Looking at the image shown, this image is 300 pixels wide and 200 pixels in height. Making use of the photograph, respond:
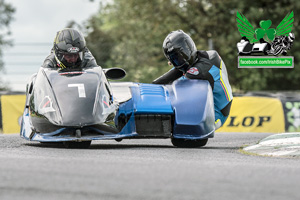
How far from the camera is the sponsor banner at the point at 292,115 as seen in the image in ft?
50.9

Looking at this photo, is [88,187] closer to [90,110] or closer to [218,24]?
[90,110]

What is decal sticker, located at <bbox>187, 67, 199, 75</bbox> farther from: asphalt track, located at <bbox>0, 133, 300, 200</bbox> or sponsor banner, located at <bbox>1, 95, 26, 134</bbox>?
sponsor banner, located at <bbox>1, 95, 26, 134</bbox>

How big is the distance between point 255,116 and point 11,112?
607cm

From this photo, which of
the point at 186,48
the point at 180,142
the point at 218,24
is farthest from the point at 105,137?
the point at 218,24

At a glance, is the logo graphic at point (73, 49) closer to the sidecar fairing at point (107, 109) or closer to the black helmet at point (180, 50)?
the sidecar fairing at point (107, 109)

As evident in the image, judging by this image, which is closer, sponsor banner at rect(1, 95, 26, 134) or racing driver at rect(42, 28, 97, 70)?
racing driver at rect(42, 28, 97, 70)

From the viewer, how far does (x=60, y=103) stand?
8.56 metres

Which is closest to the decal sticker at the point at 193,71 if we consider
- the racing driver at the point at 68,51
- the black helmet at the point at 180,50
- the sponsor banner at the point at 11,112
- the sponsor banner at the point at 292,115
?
the black helmet at the point at 180,50

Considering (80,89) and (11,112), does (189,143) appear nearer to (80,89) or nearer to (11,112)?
(80,89)

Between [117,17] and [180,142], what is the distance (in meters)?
28.3

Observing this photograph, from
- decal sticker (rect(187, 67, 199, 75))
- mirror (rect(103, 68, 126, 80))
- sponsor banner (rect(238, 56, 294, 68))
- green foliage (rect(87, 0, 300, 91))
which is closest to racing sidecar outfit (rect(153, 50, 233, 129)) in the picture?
decal sticker (rect(187, 67, 199, 75))

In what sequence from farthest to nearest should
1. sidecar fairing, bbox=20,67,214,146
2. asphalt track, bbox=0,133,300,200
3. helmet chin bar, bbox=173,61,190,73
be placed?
helmet chin bar, bbox=173,61,190,73, sidecar fairing, bbox=20,67,214,146, asphalt track, bbox=0,133,300,200

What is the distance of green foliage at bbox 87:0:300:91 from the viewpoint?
32.7 meters

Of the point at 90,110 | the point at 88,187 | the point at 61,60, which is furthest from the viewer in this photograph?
the point at 61,60
